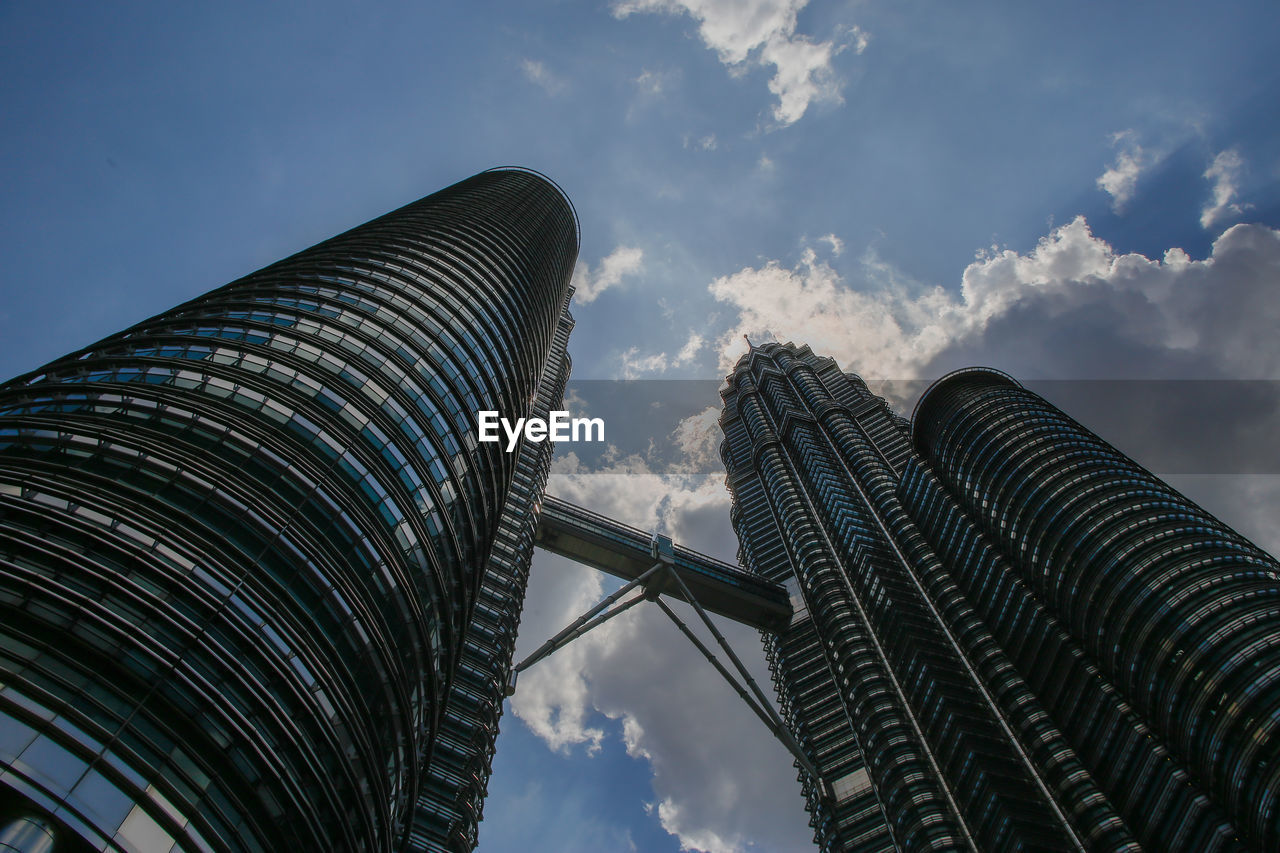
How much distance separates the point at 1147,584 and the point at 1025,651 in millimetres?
17624

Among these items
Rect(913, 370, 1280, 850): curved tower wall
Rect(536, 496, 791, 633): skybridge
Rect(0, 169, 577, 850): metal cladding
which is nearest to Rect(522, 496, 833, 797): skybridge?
Rect(536, 496, 791, 633): skybridge

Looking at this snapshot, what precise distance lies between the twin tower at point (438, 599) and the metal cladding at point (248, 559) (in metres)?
0.09

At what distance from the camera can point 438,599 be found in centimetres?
2888

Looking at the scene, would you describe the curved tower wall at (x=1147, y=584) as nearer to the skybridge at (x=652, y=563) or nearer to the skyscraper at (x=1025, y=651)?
the skyscraper at (x=1025, y=651)

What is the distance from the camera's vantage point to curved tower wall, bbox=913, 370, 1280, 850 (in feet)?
172

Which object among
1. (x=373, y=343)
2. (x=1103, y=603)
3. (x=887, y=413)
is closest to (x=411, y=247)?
(x=373, y=343)

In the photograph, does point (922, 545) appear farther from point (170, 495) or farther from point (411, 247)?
point (170, 495)

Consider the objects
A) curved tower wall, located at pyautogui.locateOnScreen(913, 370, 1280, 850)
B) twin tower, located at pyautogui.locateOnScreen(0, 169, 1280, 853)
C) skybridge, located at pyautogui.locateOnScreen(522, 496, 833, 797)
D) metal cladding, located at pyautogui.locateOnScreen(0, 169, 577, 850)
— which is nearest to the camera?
metal cladding, located at pyautogui.locateOnScreen(0, 169, 577, 850)

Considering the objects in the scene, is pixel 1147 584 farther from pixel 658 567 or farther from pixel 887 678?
pixel 658 567

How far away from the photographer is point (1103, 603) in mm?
65938

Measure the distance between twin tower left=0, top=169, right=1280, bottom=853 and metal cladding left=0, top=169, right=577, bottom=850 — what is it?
9 cm

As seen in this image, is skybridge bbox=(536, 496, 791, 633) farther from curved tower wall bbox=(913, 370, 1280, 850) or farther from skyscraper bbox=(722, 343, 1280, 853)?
curved tower wall bbox=(913, 370, 1280, 850)

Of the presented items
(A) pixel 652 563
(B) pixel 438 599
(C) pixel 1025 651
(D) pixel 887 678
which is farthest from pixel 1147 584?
(A) pixel 652 563

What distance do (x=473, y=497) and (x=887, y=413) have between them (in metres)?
128
